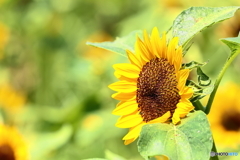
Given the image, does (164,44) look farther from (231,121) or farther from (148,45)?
(231,121)

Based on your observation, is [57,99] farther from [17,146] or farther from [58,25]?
[17,146]

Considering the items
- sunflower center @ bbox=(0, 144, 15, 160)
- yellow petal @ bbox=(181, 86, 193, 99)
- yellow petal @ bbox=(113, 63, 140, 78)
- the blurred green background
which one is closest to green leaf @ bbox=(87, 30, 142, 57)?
yellow petal @ bbox=(113, 63, 140, 78)

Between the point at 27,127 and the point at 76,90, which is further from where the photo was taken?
the point at 76,90

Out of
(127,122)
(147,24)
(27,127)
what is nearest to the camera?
(127,122)

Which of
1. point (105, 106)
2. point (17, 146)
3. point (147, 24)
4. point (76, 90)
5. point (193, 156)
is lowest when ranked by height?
point (193, 156)

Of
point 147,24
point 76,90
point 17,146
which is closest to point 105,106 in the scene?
point 76,90

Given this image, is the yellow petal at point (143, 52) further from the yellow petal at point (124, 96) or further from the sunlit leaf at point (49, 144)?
the sunlit leaf at point (49, 144)

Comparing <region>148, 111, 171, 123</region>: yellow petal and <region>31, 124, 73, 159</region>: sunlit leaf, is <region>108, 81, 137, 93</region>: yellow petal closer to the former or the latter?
<region>148, 111, 171, 123</region>: yellow petal
